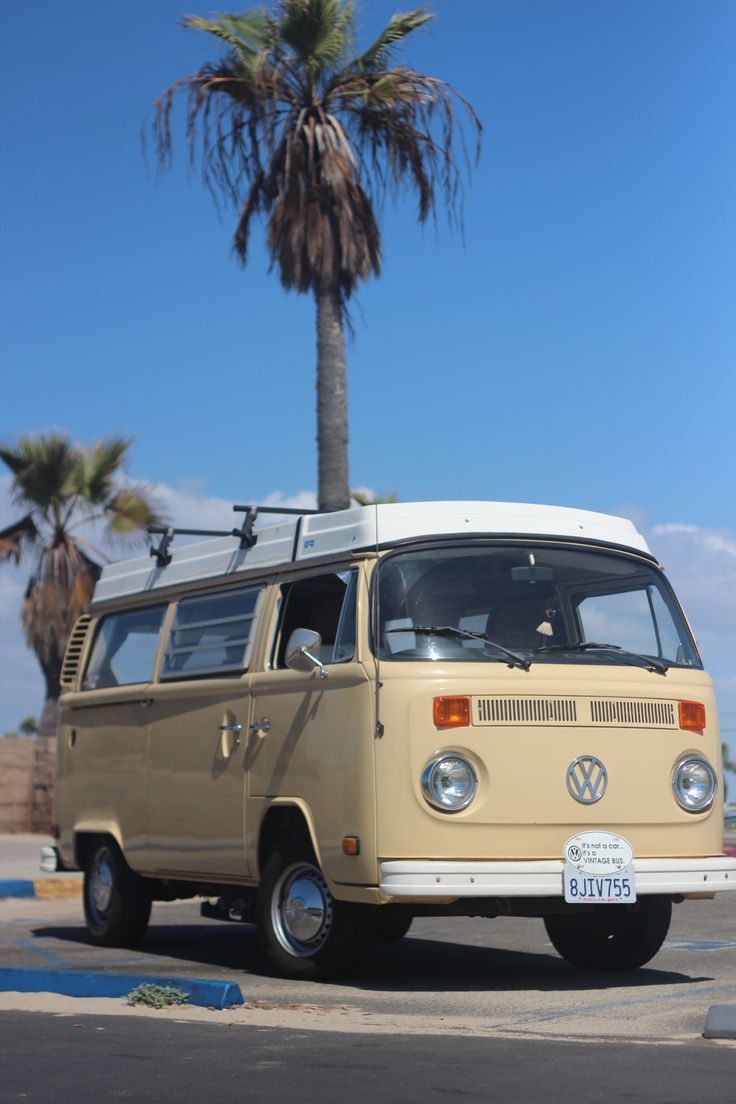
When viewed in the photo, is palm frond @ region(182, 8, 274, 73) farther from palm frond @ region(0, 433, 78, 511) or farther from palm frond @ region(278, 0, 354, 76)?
palm frond @ region(0, 433, 78, 511)

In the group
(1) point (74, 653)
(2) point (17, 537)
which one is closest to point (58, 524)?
(2) point (17, 537)

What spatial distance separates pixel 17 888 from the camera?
1577 cm

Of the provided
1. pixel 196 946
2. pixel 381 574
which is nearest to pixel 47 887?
pixel 196 946

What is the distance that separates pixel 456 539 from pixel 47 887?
28.1 ft

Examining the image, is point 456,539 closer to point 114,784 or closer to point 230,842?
point 230,842

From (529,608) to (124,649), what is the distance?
365cm

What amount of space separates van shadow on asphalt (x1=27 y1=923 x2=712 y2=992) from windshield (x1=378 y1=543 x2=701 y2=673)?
1818 millimetres

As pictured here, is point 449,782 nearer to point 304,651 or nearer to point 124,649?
point 304,651

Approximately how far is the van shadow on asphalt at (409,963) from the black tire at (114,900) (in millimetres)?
112

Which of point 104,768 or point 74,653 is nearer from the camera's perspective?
point 104,768

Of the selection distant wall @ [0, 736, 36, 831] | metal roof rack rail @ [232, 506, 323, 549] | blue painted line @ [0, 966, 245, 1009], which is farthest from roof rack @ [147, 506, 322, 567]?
distant wall @ [0, 736, 36, 831]

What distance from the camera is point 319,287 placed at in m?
21.0

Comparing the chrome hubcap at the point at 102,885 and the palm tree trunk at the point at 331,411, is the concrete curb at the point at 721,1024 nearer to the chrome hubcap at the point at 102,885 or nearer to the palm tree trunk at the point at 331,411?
the chrome hubcap at the point at 102,885

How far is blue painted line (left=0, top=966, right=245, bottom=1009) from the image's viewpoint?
25.5 feet
